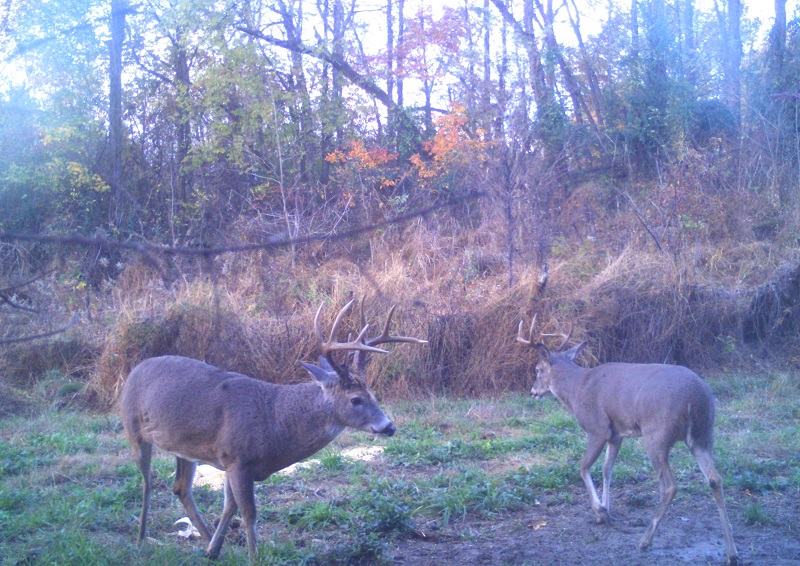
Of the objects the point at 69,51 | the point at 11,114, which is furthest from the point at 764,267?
the point at 11,114

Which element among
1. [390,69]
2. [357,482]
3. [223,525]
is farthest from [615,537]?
[390,69]

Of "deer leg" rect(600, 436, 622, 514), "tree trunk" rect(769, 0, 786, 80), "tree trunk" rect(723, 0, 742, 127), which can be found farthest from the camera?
"tree trunk" rect(723, 0, 742, 127)

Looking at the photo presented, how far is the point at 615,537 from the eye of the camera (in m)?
6.77

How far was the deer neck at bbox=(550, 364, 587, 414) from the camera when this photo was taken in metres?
8.52

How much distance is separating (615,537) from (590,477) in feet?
2.75

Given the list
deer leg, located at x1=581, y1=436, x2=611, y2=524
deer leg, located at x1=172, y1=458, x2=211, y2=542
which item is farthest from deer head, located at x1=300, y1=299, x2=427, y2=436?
deer leg, located at x1=581, y1=436, x2=611, y2=524

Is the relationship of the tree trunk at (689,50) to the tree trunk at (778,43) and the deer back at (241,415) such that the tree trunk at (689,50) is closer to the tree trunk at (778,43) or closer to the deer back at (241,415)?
the tree trunk at (778,43)

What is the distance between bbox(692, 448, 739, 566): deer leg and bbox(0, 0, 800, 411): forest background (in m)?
5.46

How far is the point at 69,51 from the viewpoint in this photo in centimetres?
972

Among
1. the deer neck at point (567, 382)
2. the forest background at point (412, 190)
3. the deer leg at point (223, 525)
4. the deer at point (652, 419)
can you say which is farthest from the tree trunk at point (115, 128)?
the deer neck at point (567, 382)

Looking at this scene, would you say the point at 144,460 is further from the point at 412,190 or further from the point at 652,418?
the point at 412,190

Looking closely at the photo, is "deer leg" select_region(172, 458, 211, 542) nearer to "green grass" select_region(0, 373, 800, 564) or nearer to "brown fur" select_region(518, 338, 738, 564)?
"green grass" select_region(0, 373, 800, 564)

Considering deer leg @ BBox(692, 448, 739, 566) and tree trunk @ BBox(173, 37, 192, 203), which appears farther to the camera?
tree trunk @ BBox(173, 37, 192, 203)

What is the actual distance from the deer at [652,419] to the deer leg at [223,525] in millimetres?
3229
